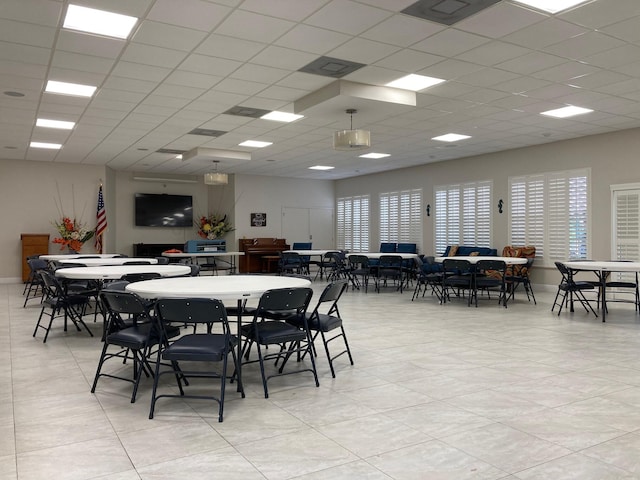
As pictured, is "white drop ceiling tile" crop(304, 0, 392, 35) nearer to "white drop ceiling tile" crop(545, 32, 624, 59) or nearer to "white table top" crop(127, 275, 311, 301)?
"white drop ceiling tile" crop(545, 32, 624, 59)

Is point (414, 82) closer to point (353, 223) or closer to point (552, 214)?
point (552, 214)

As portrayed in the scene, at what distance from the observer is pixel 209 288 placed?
400 cm

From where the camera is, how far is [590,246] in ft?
32.9

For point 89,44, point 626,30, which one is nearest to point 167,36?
point 89,44

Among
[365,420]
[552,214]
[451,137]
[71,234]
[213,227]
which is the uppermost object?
[451,137]

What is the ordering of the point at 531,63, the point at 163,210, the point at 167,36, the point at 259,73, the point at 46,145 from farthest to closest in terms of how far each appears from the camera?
the point at 163,210 < the point at 46,145 < the point at 259,73 < the point at 531,63 < the point at 167,36

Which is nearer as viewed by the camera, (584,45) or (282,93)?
(584,45)

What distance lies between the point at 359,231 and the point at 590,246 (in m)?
7.76

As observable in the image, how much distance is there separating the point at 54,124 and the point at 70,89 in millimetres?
2455

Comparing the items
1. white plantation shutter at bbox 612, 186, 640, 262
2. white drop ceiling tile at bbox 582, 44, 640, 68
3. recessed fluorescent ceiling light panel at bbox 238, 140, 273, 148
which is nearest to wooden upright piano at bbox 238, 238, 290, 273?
recessed fluorescent ceiling light panel at bbox 238, 140, 273, 148

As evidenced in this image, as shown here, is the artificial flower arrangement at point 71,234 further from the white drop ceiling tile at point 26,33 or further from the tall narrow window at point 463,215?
the tall narrow window at point 463,215

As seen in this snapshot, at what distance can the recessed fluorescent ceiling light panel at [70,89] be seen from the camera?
6664 mm

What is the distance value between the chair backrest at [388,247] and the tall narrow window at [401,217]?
0.95 ft

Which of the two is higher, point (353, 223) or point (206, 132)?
point (206, 132)
